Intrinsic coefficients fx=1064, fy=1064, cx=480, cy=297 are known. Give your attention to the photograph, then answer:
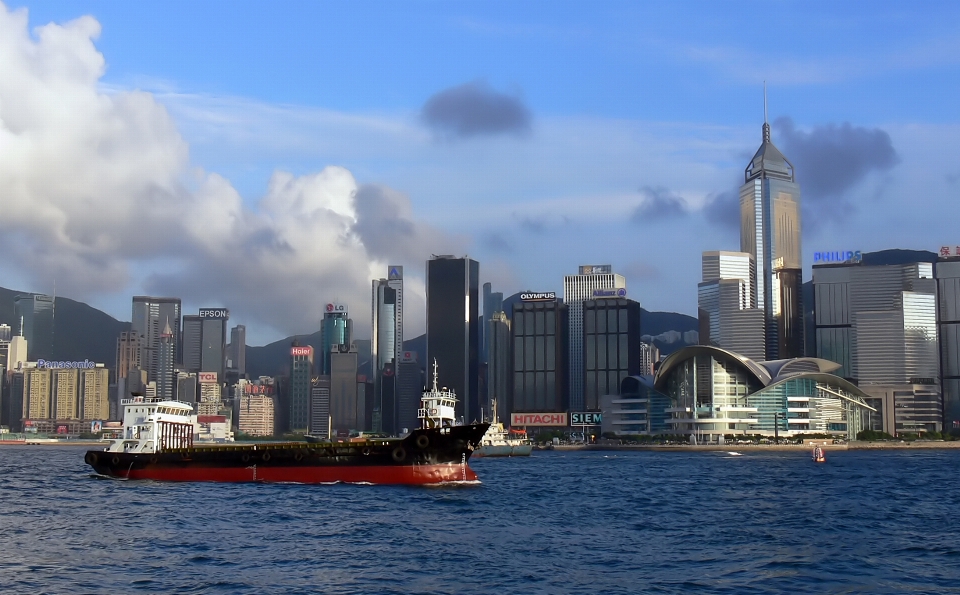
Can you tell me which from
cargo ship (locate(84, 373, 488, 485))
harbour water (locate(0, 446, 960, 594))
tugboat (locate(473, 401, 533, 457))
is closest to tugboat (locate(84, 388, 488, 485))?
cargo ship (locate(84, 373, 488, 485))

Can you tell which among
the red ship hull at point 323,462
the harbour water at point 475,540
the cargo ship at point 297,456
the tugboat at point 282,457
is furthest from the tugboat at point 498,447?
the harbour water at point 475,540

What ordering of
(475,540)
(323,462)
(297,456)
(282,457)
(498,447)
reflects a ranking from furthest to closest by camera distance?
(498,447) → (282,457) → (297,456) → (323,462) → (475,540)

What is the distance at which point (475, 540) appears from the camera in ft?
153

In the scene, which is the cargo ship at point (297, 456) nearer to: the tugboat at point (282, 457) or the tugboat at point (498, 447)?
the tugboat at point (282, 457)

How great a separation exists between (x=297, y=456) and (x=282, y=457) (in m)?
1.34

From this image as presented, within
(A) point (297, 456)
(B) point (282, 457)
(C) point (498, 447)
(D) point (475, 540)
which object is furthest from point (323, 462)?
(C) point (498, 447)

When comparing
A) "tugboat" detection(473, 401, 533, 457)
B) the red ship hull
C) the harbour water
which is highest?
the red ship hull

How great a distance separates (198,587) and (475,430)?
38.5 metres

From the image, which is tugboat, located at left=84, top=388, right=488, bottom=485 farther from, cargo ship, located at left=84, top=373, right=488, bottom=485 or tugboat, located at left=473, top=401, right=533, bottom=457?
tugboat, located at left=473, top=401, right=533, bottom=457

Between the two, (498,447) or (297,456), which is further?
(498,447)

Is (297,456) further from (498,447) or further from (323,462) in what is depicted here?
(498,447)

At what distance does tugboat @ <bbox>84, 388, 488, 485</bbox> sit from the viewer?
73.6 m

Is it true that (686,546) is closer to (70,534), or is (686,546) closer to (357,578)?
(357,578)

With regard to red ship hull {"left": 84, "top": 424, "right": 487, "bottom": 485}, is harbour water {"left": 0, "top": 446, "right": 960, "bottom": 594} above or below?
below
